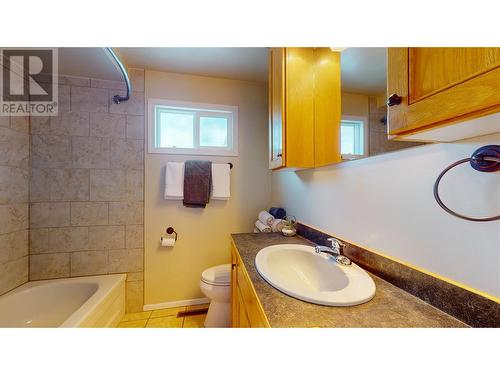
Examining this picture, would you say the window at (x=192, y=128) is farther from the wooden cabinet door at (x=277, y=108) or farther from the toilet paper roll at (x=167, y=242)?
the toilet paper roll at (x=167, y=242)

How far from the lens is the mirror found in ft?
2.65

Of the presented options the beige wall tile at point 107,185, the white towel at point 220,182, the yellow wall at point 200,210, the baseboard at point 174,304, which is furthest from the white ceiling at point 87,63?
the baseboard at point 174,304

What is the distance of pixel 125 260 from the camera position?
1781mm

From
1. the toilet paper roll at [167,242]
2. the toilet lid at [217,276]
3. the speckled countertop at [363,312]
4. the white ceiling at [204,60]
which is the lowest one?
the toilet lid at [217,276]

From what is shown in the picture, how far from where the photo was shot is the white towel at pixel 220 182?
1873 mm

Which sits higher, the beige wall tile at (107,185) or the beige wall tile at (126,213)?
the beige wall tile at (107,185)

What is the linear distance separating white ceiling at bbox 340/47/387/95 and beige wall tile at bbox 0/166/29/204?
2.57 meters

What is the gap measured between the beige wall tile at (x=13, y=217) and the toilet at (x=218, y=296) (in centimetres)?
163

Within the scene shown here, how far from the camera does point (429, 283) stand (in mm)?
598

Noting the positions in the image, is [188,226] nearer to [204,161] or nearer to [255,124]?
[204,161]

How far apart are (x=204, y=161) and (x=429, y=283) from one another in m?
1.73

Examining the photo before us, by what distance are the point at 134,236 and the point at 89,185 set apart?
639 millimetres

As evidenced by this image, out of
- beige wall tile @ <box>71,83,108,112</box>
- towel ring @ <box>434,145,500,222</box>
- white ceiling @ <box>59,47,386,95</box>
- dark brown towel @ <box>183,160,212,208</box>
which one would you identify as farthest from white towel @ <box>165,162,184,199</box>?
towel ring @ <box>434,145,500,222</box>
